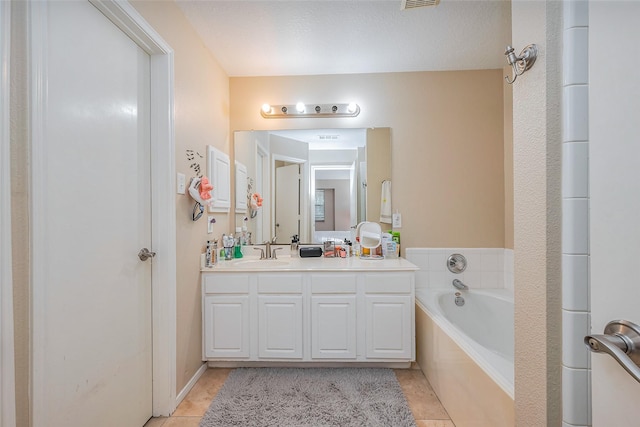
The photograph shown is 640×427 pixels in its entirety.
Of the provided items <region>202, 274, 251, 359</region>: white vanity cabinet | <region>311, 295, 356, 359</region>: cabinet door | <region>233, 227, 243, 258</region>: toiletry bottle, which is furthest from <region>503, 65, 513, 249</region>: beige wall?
<region>233, 227, 243, 258</region>: toiletry bottle

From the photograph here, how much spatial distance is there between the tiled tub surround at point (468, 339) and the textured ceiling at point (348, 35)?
162 cm

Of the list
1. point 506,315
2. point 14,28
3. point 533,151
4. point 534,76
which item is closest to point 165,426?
point 14,28

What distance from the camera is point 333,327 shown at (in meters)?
1.87

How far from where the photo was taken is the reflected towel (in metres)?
2.37

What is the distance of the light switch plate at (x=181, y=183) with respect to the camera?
1604 mm

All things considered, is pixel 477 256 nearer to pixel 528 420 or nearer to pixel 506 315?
pixel 506 315

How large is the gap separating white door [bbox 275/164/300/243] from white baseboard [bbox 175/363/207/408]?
112cm

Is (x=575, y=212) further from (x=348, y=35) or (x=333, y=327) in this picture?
(x=348, y=35)

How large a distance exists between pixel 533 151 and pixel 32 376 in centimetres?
167

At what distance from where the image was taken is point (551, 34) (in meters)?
0.66

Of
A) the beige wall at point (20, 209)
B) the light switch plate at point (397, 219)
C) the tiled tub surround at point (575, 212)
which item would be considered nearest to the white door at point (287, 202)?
the light switch plate at point (397, 219)

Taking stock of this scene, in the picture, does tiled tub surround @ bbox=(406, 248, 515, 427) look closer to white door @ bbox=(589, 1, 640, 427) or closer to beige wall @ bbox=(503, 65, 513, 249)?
beige wall @ bbox=(503, 65, 513, 249)

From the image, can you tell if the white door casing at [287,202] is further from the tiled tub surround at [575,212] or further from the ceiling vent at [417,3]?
the tiled tub surround at [575,212]

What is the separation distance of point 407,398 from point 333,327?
1.99ft
